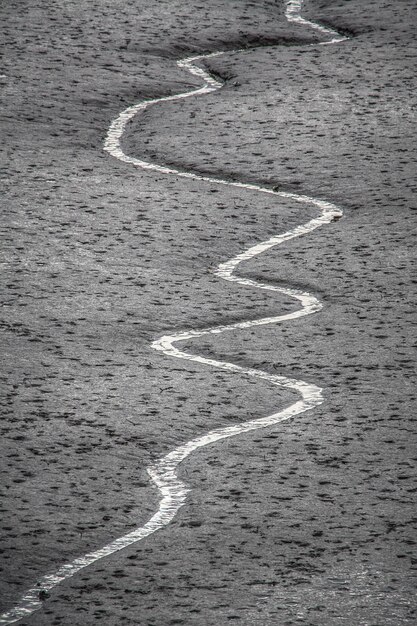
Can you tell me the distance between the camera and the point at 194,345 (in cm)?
426

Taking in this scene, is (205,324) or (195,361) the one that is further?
(205,324)

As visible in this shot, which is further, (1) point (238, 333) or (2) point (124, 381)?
(1) point (238, 333)

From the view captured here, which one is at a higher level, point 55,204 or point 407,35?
point 407,35

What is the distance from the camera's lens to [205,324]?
4.43m

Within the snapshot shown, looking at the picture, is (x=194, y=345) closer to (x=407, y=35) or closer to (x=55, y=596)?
(x=55, y=596)

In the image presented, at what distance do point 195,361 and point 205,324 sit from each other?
309 mm

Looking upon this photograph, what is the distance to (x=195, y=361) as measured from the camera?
13.6ft

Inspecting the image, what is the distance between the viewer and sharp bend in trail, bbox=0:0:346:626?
297 cm

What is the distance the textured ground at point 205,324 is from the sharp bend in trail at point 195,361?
39 millimetres

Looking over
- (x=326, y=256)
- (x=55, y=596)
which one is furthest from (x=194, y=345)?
(x=55, y=596)

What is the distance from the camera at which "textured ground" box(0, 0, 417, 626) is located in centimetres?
299

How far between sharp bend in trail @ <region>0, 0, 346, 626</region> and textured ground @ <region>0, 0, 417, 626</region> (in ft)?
0.13

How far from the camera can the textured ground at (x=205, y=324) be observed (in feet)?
9.82

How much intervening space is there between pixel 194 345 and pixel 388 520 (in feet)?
4.15
